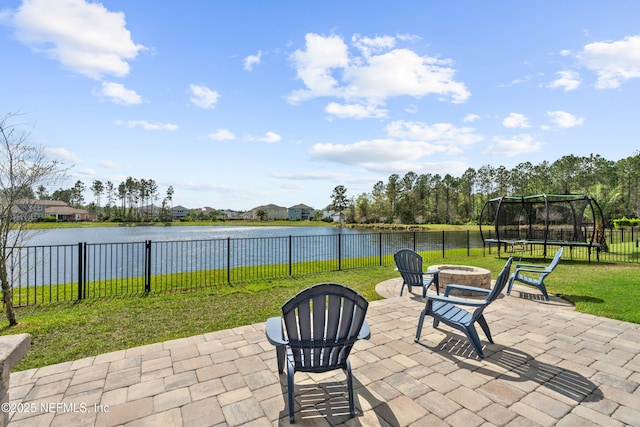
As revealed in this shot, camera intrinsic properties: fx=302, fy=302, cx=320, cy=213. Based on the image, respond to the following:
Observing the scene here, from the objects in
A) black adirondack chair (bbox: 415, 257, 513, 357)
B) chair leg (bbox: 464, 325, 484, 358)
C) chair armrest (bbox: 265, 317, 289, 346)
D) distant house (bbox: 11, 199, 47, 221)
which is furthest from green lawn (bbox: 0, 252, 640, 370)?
chair leg (bbox: 464, 325, 484, 358)

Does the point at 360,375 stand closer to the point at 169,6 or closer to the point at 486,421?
the point at 486,421

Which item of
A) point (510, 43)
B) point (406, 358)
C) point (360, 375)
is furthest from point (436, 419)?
point (510, 43)

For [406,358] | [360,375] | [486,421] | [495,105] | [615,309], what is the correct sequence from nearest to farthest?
[486,421], [360,375], [406,358], [615,309], [495,105]

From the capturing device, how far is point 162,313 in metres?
4.98

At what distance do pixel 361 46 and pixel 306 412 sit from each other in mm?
8370

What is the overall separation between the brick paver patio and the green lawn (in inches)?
20.6

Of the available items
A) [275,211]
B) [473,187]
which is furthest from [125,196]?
[473,187]

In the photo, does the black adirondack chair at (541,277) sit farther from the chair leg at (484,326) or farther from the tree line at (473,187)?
the tree line at (473,187)

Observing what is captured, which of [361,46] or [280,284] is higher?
[361,46]

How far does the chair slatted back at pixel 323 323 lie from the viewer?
2.28 meters

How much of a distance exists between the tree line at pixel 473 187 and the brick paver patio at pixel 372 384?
49801 mm

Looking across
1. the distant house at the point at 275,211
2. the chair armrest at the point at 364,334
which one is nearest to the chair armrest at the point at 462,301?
the chair armrest at the point at 364,334

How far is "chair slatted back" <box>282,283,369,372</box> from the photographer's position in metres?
2.28

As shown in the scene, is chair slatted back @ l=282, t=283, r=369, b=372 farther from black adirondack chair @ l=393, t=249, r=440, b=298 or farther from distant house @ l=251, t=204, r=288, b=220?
distant house @ l=251, t=204, r=288, b=220
